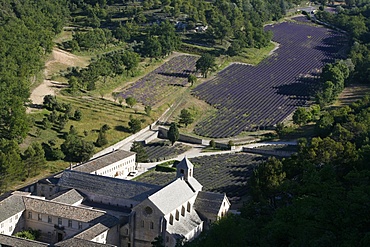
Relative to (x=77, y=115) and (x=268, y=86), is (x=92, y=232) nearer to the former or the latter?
(x=77, y=115)

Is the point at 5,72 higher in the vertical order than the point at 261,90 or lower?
higher

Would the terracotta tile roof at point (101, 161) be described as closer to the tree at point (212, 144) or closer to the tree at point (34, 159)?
the tree at point (34, 159)

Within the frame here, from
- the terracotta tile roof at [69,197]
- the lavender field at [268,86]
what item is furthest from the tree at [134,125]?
the terracotta tile roof at [69,197]

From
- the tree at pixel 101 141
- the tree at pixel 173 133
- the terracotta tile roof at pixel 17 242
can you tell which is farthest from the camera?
the tree at pixel 173 133

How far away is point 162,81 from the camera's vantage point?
94125 mm

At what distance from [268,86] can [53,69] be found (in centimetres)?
3153

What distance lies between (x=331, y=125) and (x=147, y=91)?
94.6ft

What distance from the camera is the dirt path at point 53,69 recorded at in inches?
3140

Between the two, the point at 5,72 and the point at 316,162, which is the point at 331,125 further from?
the point at 5,72

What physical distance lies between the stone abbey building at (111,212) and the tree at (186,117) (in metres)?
26.7

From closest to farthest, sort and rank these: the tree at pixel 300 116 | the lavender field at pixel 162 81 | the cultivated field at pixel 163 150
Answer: the cultivated field at pixel 163 150 < the tree at pixel 300 116 < the lavender field at pixel 162 81

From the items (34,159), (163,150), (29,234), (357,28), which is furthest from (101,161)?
(357,28)

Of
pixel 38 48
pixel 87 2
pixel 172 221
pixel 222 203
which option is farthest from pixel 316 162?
pixel 87 2

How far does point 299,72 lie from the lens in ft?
A: 343
